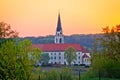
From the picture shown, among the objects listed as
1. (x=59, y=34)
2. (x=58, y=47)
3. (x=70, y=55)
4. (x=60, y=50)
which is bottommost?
(x=70, y=55)

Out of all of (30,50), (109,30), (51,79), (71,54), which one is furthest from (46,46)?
(30,50)

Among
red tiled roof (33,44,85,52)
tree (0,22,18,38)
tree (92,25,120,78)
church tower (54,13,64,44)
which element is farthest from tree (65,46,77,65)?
tree (0,22,18,38)

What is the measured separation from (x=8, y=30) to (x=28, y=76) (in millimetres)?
9643

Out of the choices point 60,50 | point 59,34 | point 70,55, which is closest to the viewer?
point 70,55

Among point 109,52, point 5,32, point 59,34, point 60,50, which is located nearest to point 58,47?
point 60,50

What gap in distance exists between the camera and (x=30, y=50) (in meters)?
19.3

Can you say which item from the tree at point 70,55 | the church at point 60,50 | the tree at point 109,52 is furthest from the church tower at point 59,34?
the tree at point 109,52

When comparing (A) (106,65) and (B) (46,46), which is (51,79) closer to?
(A) (106,65)

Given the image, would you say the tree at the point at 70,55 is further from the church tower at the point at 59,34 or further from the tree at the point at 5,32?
the tree at the point at 5,32

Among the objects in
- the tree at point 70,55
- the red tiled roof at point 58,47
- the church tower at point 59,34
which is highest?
the church tower at point 59,34

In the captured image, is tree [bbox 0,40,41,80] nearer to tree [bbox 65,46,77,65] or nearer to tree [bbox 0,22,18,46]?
tree [bbox 0,22,18,46]

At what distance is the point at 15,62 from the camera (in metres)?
18.0

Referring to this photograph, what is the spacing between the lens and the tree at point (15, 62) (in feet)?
58.5

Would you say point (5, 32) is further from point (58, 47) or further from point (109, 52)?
point (58, 47)
